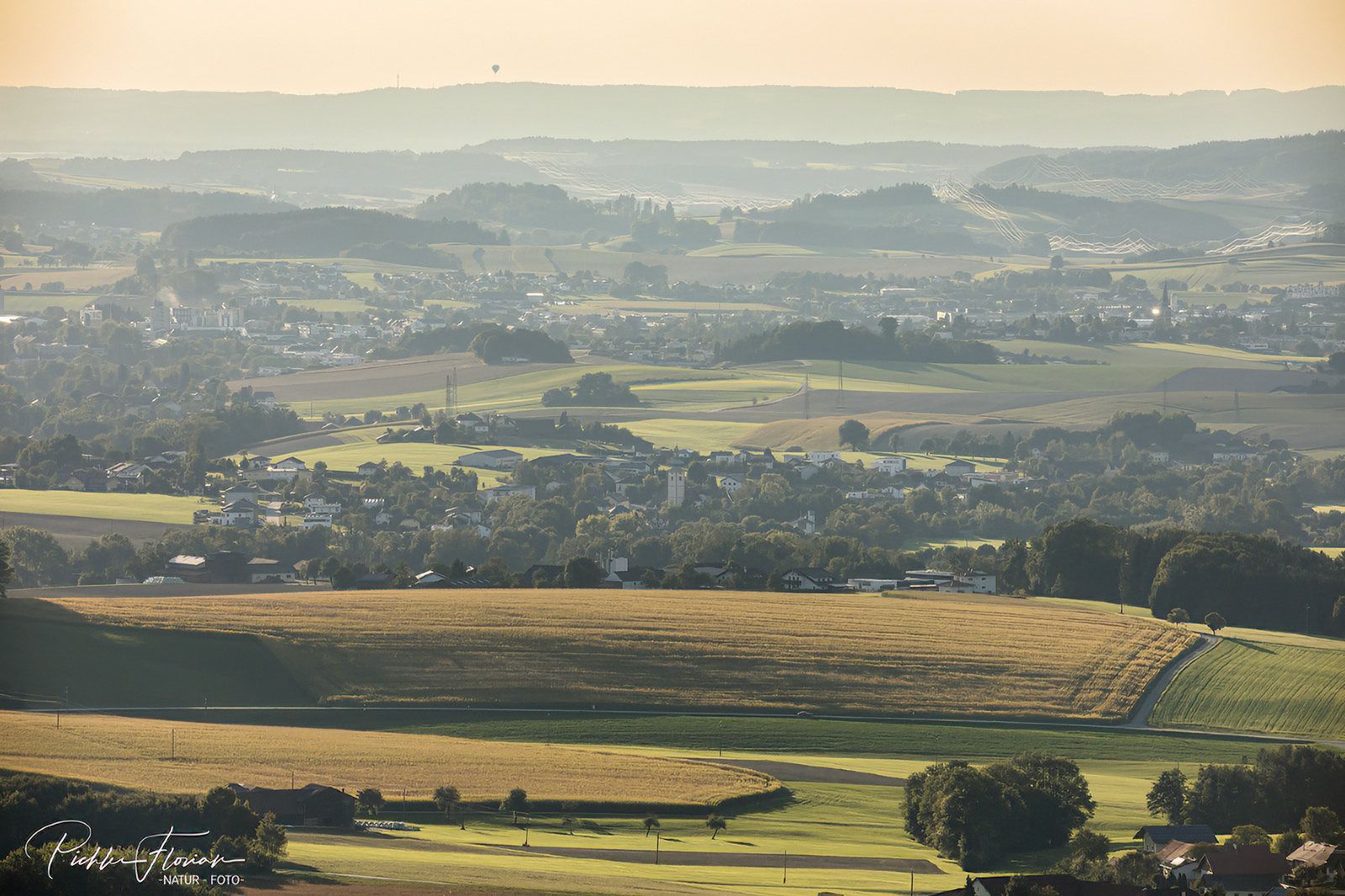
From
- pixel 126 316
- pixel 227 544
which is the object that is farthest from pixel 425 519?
pixel 126 316

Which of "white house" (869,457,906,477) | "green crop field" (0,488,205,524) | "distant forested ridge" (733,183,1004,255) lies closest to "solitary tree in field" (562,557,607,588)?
"green crop field" (0,488,205,524)

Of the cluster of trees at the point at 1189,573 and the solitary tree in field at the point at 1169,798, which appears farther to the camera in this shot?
the cluster of trees at the point at 1189,573

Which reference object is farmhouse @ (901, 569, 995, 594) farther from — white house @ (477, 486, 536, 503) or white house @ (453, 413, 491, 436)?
white house @ (453, 413, 491, 436)

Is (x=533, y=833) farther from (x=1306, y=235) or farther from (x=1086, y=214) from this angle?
(x=1086, y=214)

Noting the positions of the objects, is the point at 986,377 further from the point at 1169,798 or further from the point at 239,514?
the point at 1169,798

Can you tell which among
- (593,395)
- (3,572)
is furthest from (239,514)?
(593,395)

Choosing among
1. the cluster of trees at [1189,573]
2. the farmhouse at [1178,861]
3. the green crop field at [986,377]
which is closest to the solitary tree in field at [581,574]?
the cluster of trees at [1189,573]

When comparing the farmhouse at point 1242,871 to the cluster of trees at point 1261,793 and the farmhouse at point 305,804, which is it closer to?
the cluster of trees at point 1261,793
